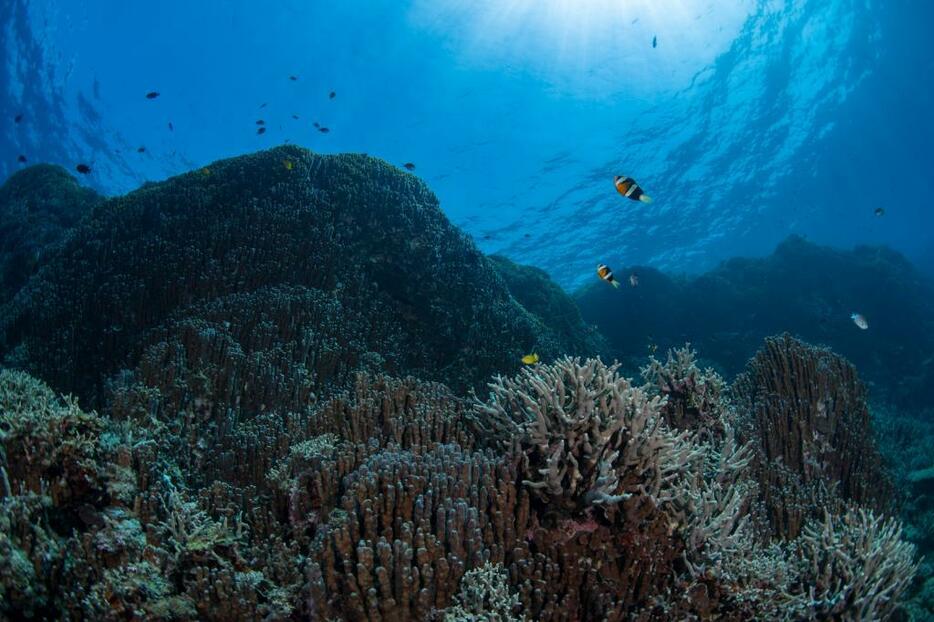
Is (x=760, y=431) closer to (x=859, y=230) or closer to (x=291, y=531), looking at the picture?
(x=291, y=531)

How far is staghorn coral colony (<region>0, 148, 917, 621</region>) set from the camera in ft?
8.59

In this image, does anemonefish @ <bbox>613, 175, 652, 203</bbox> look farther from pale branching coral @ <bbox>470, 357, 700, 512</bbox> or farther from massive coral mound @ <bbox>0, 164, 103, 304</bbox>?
massive coral mound @ <bbox>0, 164, 103, 304</bbox>

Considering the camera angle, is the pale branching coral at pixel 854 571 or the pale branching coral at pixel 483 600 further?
the pale branching coral at pixel 854 571

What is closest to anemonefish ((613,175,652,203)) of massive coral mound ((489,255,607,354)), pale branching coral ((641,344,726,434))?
pale branching coral ((641,344,726,434))

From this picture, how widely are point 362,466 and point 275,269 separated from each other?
609cm

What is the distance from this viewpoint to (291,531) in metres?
3.26

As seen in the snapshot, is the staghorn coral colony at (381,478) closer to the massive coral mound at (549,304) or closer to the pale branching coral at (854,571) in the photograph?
the pale branching coral at (854,571)

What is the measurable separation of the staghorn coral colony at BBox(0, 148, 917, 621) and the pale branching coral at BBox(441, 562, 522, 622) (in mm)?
13

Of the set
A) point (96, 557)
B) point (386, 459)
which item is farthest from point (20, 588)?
point (386, 459)

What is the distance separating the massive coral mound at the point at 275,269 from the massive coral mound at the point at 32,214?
4.30 meters

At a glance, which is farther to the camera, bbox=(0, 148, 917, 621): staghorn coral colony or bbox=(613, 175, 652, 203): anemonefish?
bbox=(613, 175, 652, 203): anemonefish

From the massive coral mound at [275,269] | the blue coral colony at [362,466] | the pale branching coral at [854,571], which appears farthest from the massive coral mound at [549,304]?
the pale branching coral at [854,571]

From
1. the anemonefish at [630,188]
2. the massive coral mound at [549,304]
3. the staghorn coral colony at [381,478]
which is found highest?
the massive coral mound at [549,304]

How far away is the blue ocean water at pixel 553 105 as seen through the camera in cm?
2944
